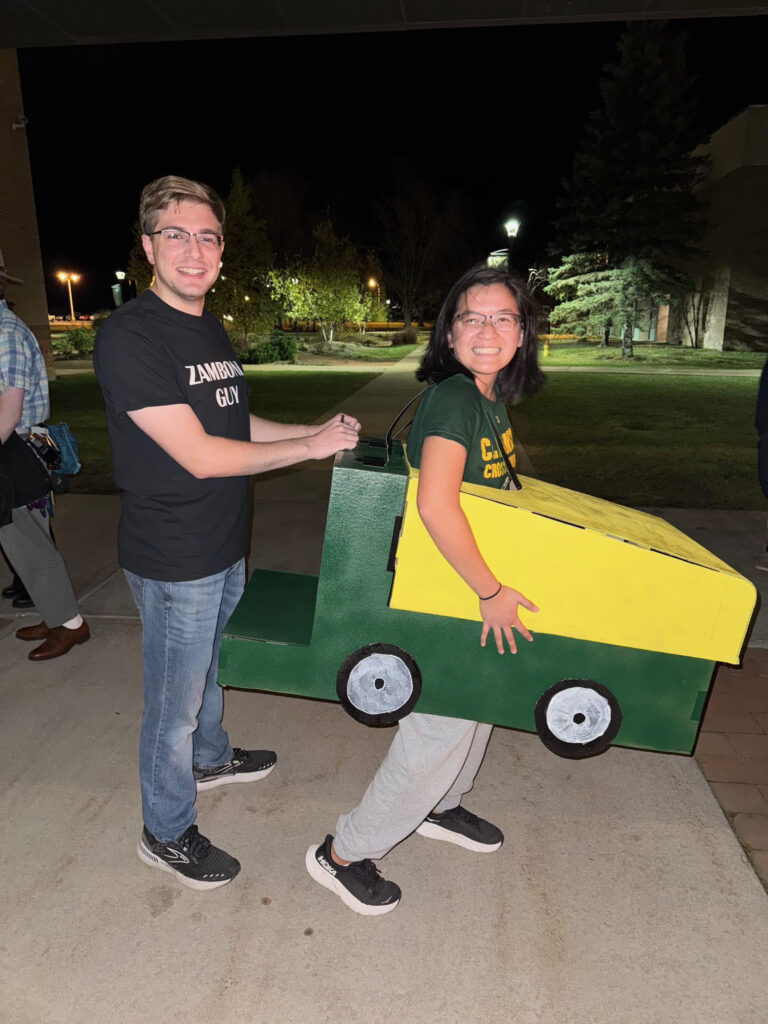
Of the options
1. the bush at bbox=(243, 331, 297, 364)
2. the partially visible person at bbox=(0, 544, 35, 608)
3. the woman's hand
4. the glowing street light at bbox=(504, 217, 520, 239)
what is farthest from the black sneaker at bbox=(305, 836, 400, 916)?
the bush at bbox=(243, 331, 297, 364)

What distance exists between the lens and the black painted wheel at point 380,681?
5.99 feet

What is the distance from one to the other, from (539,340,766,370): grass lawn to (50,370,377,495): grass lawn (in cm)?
833

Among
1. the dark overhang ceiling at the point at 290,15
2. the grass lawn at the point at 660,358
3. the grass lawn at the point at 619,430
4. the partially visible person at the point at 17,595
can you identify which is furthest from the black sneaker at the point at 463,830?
the grass lawn at the point at 660,358

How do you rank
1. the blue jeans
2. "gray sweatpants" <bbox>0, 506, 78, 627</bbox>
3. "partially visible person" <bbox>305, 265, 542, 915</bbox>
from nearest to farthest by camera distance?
"partially visible person" <bbox>305, 265, 542, 915</bbox>
the blue jeans
"gray sweatpants" <bbox>0, 506, 78, 627</bbox>

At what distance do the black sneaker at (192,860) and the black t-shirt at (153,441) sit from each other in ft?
2.87

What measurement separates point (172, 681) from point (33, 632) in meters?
2.26

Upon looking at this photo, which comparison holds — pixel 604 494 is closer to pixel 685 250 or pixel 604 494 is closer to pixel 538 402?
pixel 538 402

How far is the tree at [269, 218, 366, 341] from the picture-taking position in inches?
1410

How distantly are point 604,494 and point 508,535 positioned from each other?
19.5ft

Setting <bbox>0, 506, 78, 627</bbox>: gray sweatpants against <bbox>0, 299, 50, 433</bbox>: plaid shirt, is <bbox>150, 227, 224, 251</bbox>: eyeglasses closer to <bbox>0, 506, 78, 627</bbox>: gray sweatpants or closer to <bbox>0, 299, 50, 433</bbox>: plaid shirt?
<bbox>0, 299, 50, 433</bbox>: plaid shirt

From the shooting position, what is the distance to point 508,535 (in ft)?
5.58

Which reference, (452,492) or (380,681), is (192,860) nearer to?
(380,681)

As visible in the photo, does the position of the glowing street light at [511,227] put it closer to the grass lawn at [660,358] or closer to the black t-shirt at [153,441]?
the grass lawn at [660,358]

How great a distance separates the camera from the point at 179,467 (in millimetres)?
1963
